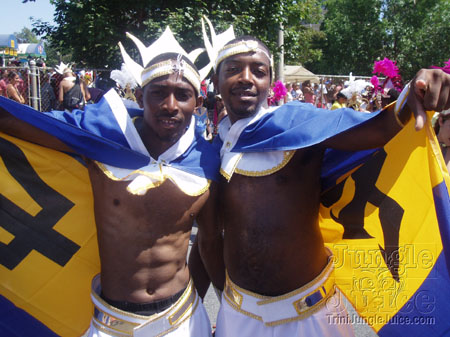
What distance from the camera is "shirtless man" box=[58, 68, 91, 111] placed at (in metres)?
8.32

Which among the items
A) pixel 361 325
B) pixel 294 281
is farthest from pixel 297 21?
pixel 294 281

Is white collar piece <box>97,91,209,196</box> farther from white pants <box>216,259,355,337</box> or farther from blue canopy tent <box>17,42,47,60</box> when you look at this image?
blue canopy tent <box>17,42,47,60</box>

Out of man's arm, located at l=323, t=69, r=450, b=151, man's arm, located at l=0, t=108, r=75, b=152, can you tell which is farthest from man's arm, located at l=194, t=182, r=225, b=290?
man's arm, located at l=0, t=108, r=75, b=152

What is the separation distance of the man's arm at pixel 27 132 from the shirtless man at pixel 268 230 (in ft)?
3.11

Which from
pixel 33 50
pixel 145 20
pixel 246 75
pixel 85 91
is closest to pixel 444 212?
pixel 246 75

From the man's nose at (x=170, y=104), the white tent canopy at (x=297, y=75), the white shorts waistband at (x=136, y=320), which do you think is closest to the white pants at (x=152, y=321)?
the white shorts waistband at (x=136, y=320)

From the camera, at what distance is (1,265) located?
8.36 feet

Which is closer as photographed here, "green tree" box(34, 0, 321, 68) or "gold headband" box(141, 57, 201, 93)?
"gold headband" box(141, 57, 201, 93)

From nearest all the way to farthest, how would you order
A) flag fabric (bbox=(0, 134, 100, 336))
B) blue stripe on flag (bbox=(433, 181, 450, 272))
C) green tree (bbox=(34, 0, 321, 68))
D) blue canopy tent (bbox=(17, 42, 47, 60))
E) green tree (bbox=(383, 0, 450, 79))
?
1. blue stripe on flag (bbox=(433, 181, 450, 272))
2. flag fabric (bbox=(0, 134, 100, 336))
3. green tree (bbox=(34, 0, 321, 68))
4. green tree (bbox=(383, 0, 450, 79))
5. blue canopy tent (bbox=(17, 42, 47, 60))

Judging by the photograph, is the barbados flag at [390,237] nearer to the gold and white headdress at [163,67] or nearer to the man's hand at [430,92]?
the man's hand at [430,92]

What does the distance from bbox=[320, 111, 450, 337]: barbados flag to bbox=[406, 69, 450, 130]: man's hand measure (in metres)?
0.50

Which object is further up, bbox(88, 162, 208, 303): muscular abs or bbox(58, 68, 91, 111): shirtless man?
bbox(88, 162, 208, 303): muscular abs

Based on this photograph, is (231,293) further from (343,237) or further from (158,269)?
(343,237)

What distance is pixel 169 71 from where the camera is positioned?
7.50 feet
